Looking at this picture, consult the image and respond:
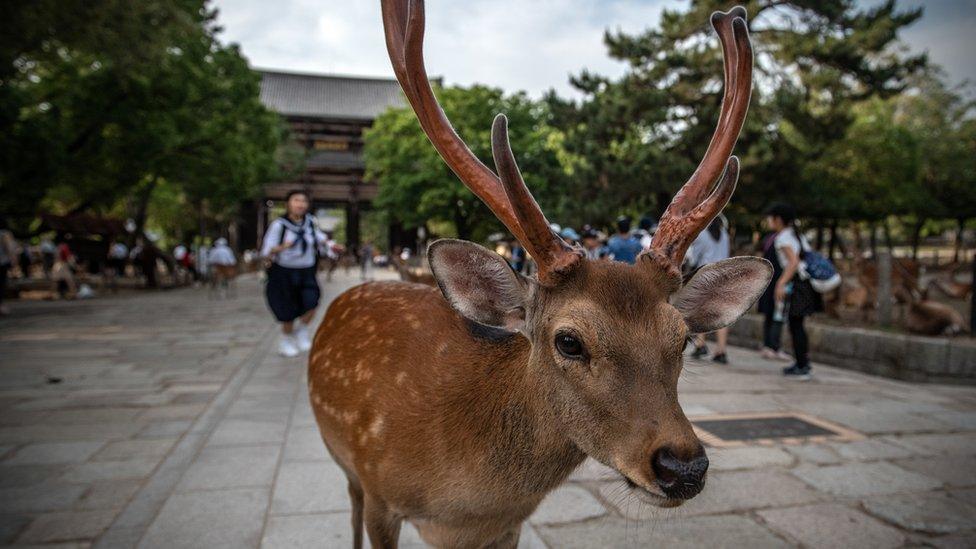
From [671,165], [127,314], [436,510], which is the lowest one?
[127,314]

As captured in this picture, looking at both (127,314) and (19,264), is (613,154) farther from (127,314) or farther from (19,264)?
(19,264)

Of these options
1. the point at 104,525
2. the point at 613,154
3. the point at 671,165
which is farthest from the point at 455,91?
the point at 104,525

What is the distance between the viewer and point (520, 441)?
5.61ft

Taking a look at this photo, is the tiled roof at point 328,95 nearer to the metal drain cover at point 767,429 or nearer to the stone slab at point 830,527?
the metal drain cover at point 767,429

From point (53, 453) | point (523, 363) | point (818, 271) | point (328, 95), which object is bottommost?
point (53, 453)

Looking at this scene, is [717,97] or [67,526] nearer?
[67,526]

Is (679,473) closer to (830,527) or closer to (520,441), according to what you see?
(520,441)

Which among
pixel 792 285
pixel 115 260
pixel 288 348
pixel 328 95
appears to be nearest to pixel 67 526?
pixel 288 348

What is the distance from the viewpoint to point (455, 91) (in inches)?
971

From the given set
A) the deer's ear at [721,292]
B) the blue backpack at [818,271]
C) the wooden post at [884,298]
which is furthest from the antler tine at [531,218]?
the wooden post at [884,298]

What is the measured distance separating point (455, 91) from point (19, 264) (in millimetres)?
19744

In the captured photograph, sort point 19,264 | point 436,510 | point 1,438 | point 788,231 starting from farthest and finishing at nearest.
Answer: point 19,264 < point 788,231 < point 1,438 < point 436,510

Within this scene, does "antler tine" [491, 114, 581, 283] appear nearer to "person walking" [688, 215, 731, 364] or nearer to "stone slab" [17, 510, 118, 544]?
"stone slab" [17, 510, 118, 544]

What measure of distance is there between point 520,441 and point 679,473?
559mm
